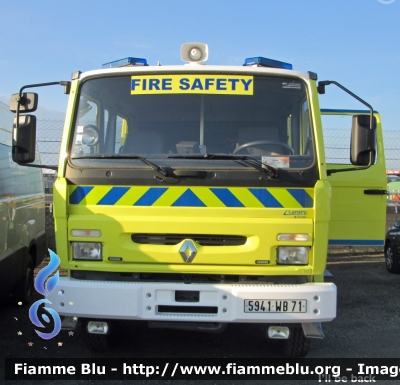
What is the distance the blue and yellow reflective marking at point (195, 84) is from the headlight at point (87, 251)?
1394 mm

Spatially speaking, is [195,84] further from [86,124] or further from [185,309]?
[185,309]

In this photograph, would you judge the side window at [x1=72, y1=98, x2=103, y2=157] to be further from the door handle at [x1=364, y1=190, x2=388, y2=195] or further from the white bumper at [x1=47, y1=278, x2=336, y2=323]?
the door handle at [x1=364, y1=190, x2=388, y2=195]

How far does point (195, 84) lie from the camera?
4.26m

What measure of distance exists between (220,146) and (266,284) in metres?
1.22

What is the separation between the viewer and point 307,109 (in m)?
4.23

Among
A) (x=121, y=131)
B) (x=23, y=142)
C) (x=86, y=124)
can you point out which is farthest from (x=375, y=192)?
(x=23, y=142)

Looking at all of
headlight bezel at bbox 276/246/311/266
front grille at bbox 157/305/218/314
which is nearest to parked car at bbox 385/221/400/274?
headlight bezel at bbox 276/246/311/266

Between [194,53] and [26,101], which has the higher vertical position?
[194,53]

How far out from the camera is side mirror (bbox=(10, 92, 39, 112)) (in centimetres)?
420

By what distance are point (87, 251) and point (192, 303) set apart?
0.97 metres

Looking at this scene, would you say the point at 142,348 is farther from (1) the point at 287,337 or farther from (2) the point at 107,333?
(1) the point at 287,337

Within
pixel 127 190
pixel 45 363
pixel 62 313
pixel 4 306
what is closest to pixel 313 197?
pixel 127 190

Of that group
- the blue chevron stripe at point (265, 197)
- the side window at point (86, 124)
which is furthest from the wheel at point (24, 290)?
the blue chevron stripe at point (265, 197)

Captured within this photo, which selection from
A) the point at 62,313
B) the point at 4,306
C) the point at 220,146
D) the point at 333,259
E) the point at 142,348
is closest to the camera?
→ the point at 62,313
